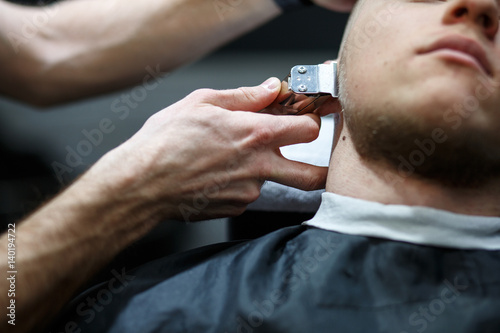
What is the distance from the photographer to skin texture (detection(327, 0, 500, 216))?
67 cm

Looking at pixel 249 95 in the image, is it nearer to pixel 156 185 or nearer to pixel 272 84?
pixel 272 84

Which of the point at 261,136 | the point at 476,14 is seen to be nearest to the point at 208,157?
the point at 261,136

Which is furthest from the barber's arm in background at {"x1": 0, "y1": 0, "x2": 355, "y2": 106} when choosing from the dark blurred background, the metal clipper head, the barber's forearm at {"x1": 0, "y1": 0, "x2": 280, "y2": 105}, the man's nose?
the man's nose

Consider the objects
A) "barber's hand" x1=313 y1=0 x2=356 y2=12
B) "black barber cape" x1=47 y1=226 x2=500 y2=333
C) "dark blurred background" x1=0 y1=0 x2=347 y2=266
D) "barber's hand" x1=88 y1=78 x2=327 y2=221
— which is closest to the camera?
"black barber cape" x1=47 y1=226 x2=500 y2=333

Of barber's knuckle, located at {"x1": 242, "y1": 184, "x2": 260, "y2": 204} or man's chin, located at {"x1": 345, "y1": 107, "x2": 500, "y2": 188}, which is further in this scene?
barber's knuckle, located at {"x1": 242, "y1": 184, "x2": 260, "y2": 204}

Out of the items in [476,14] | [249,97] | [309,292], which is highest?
[476,14]

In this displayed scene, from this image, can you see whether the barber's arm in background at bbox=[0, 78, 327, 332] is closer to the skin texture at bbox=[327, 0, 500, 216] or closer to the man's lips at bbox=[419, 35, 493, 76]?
the skin texture at bbox=[327, 0, 500, 216]

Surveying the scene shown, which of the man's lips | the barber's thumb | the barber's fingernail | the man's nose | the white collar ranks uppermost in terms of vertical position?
the man's nose

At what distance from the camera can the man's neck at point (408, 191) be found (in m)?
0.72

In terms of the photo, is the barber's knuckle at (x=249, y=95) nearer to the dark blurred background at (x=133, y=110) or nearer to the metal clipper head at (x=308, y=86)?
the metal clipper head at (x=308, y=86)

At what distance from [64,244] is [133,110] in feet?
2.54

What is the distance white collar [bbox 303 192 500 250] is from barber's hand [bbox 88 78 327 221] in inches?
5.7

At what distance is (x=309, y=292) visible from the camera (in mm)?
689

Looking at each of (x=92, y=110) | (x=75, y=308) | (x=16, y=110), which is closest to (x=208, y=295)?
(x=75, y=308)
